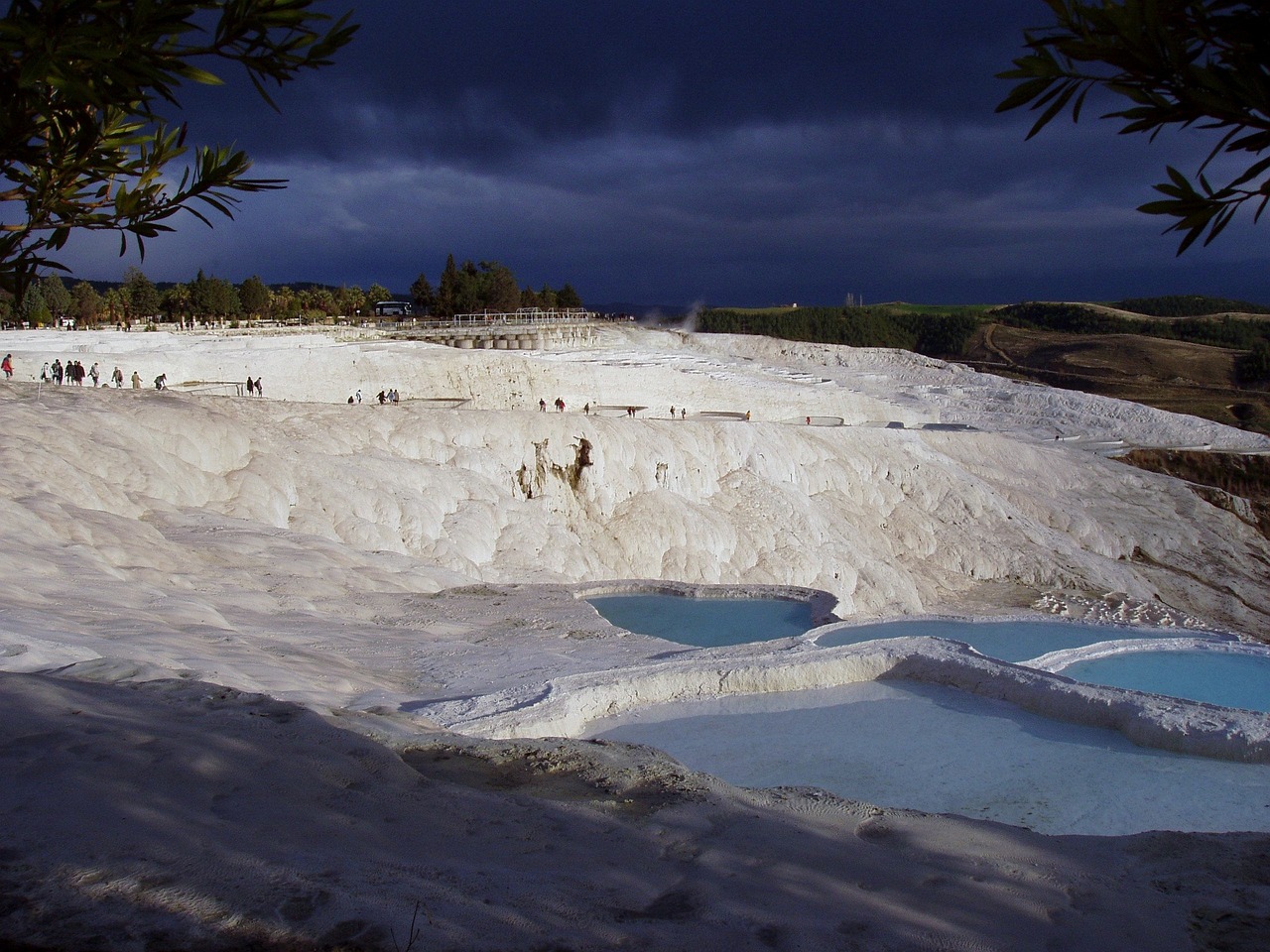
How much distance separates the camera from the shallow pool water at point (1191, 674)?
38.0ft

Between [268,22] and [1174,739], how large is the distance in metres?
8.29

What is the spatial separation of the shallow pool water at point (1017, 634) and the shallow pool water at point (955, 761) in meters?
4.09

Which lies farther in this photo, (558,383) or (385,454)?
(558,383)

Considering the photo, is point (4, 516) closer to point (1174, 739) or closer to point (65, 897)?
point (65, 897)

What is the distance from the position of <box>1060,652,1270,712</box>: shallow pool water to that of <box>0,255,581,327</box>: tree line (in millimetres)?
45428

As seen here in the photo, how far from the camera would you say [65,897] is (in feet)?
9.02

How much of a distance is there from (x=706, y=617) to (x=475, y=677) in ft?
18.1

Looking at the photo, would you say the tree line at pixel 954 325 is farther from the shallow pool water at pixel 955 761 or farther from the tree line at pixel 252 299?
the shallow pool water at pixel 955 761

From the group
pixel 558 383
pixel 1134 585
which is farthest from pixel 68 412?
pixel 1134 585

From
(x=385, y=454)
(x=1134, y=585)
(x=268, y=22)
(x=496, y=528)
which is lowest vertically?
(x=1134, y=585)

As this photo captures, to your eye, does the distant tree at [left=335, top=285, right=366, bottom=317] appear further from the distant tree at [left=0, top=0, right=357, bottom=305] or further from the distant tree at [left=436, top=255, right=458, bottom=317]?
the distant tree at [left=0, top=0, right=357, bottom=305]

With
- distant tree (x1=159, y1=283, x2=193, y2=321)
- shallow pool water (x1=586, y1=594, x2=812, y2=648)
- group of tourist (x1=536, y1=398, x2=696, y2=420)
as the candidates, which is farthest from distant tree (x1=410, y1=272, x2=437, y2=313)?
shallow pool water (x1=586, y1=594, x2=812, y2=648)

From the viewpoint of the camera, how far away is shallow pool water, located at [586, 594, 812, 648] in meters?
12.8

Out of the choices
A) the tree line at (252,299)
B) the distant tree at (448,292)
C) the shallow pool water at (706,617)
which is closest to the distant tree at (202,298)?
the tree line at (252,299)
